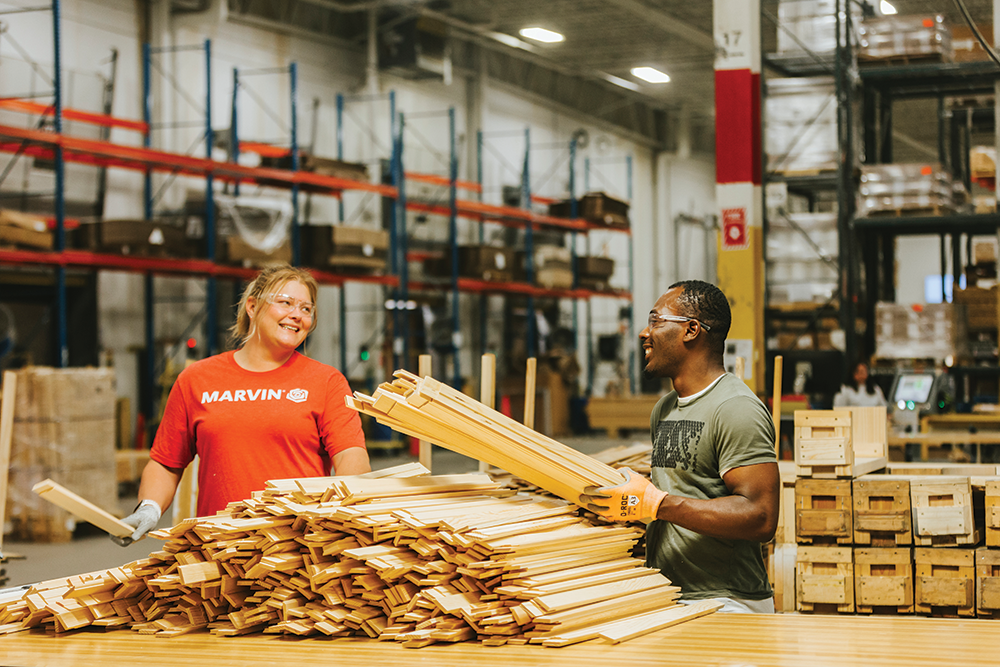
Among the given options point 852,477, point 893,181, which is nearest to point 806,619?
point 852,477

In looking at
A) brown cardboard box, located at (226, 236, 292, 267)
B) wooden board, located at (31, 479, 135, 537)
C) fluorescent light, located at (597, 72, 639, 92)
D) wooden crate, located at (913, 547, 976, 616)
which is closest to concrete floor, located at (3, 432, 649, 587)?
brown cardboard box, located at (226, 236, 292, 267)

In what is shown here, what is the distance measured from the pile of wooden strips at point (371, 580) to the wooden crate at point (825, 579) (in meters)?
2.73

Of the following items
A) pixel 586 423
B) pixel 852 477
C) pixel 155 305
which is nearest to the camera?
pixel 852 477

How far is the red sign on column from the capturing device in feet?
30.6

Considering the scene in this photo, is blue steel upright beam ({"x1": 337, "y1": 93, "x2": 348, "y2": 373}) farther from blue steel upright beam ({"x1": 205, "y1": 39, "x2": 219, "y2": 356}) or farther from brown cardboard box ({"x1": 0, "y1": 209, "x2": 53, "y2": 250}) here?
brown cardboard box ({"x1": 0, "y1": 209, "x2": 53, "y2": 250})

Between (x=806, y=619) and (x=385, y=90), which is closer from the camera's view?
(x=806, y=619)

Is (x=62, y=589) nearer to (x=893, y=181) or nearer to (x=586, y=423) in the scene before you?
(x=893, y=181)

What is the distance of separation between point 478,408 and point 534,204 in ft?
62.3

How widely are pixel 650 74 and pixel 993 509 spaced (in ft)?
61.3

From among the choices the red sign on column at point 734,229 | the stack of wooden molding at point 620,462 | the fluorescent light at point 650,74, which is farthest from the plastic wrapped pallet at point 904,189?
the fluorescent light at point 650,74

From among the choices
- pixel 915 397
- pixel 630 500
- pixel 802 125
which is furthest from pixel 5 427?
pixel 915 397

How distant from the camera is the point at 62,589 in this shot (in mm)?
3088

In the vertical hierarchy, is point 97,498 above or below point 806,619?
below

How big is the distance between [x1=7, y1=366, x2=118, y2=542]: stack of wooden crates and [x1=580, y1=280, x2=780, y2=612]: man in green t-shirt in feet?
26.2
